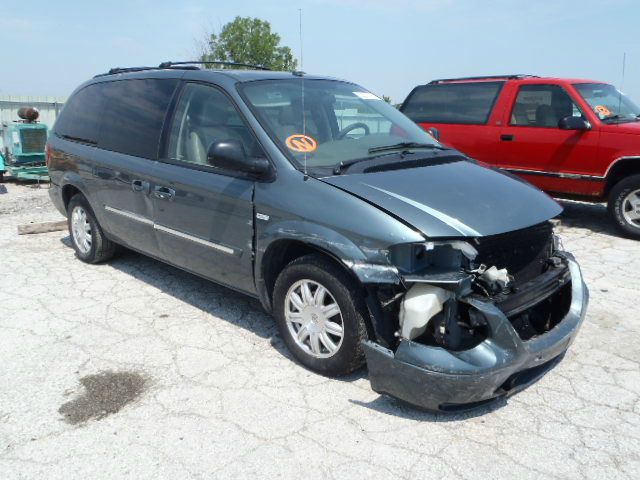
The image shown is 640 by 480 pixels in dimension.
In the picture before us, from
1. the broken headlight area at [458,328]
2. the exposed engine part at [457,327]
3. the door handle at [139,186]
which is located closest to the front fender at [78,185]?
the door handle at [139,186]

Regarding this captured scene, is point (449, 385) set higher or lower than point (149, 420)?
higher

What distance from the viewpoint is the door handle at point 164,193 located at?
416 centimetres

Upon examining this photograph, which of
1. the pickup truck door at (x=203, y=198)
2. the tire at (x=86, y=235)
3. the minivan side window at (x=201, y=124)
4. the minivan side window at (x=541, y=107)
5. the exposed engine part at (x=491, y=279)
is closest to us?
the exposed engine part at (x=491, y=279)

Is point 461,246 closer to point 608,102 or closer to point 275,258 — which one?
point 275,258

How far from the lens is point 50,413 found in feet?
10.2

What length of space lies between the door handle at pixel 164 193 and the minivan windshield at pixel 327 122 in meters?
0.91

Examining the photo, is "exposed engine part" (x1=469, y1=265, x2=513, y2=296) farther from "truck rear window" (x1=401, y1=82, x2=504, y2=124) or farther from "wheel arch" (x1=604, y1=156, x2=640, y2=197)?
"truck rear window" (x1=401, y1=82, x2=504, y2=124)

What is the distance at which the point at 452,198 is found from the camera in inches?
125

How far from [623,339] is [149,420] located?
3.17 meters

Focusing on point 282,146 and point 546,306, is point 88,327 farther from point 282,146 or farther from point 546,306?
point 546,306

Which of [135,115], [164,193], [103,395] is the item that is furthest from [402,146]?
[103,395]

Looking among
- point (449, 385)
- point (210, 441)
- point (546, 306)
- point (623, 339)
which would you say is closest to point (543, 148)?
point (623, 339)

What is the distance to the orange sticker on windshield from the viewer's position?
3596 millimetres

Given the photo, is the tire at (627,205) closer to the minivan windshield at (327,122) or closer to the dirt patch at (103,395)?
the minivan windshield at (327,122)
